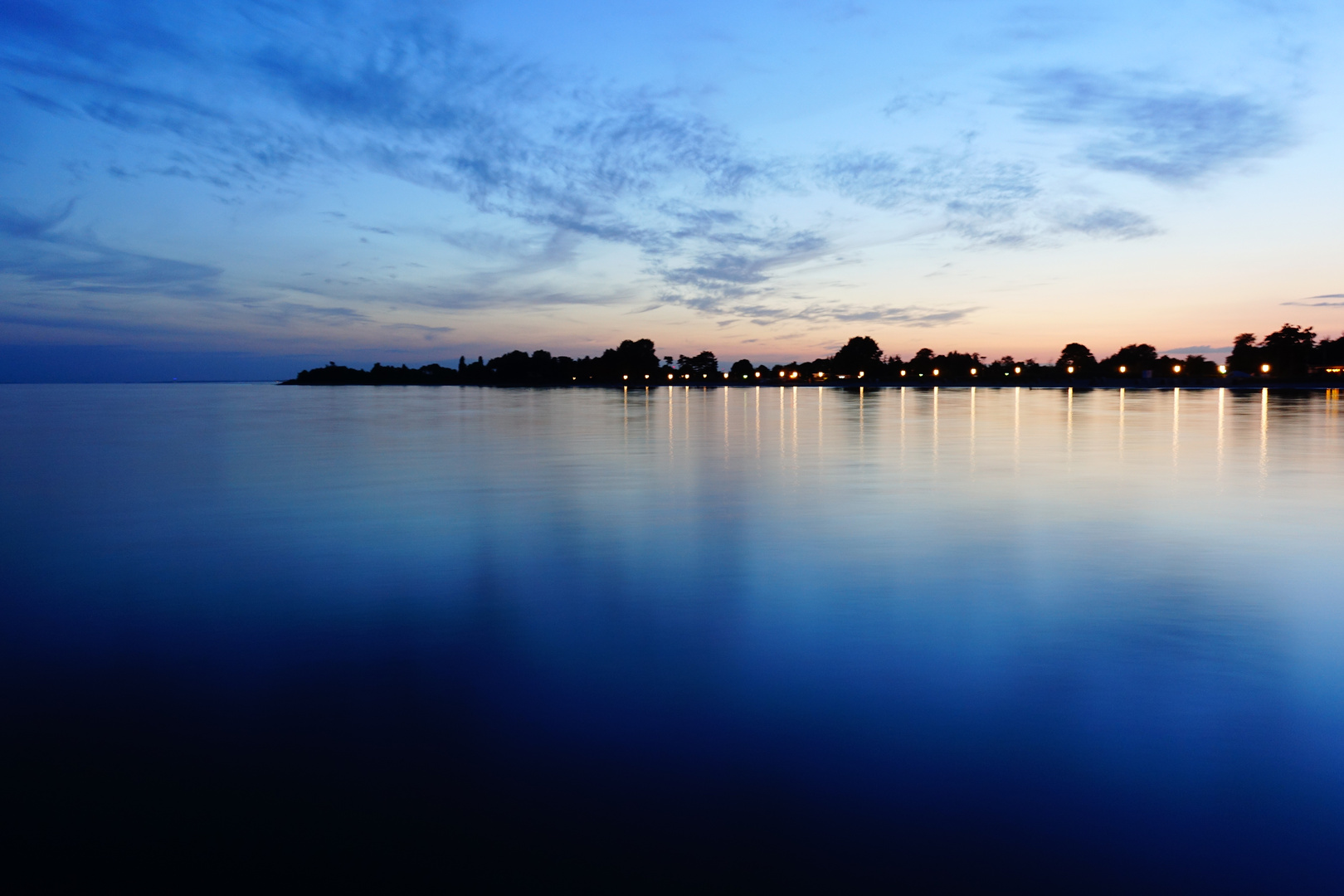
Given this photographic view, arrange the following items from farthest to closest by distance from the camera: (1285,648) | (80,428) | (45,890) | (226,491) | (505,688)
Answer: (80,428)
(226,491)
(1285,648)
(505,688)
(45,890)

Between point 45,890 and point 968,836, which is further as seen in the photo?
point 968,836

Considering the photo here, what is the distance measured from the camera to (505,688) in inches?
266

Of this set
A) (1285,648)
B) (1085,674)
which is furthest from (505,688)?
(1285,648)

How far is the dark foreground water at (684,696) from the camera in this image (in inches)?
179

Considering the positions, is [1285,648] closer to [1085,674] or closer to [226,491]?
[1085,674]

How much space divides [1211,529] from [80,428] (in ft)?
179

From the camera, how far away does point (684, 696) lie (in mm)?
6598

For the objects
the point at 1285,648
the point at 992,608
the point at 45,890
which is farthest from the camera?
the point at 992,608

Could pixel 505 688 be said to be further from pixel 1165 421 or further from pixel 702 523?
pixel 1165 421

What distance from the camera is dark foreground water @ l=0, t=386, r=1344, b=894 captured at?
4547 mm

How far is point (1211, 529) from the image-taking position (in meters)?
13.9

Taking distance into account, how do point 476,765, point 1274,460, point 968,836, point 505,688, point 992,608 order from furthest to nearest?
point 1274,460 < point 992,608 < point 505,688 < point 476,765 < point 968,836

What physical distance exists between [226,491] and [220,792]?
53.2 ft

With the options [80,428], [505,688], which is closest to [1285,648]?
[505,688]
